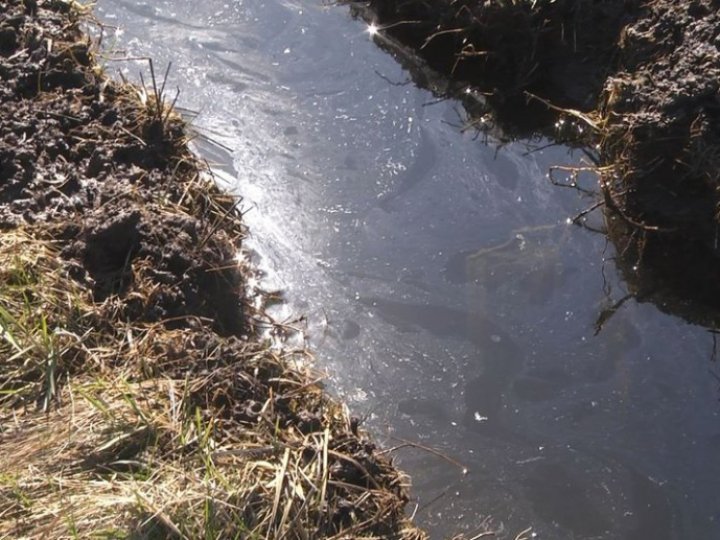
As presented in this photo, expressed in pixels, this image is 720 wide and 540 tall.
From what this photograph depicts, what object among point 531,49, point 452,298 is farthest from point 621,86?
point 452,298

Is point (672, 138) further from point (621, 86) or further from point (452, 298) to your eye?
point (452, 298)

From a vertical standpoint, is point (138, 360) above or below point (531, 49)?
below

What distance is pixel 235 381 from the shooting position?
279cm

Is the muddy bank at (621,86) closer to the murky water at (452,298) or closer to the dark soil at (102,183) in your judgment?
the murky water at (452,298)

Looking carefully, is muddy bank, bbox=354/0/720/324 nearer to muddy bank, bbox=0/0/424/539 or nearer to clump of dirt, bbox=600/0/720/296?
clump of dirt, bbox=600/0/720/296

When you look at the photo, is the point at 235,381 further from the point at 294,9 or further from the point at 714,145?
the point at 294,9

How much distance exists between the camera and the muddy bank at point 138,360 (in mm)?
2400

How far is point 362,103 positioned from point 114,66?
45.9 inches

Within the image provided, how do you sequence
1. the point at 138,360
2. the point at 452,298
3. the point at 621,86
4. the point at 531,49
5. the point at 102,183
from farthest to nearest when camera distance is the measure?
the point at 531,49
the point at 621,86
the point at 452,298
the point at 102,183
the point at 138,360

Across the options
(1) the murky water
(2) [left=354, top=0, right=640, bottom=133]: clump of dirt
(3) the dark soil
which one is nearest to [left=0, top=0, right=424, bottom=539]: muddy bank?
(3) the dark soil

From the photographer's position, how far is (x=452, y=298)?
3.61m

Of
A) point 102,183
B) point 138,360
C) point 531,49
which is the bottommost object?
point 138,360

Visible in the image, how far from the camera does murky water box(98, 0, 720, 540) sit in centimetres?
313

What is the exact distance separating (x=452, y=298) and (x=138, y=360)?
1.34m
